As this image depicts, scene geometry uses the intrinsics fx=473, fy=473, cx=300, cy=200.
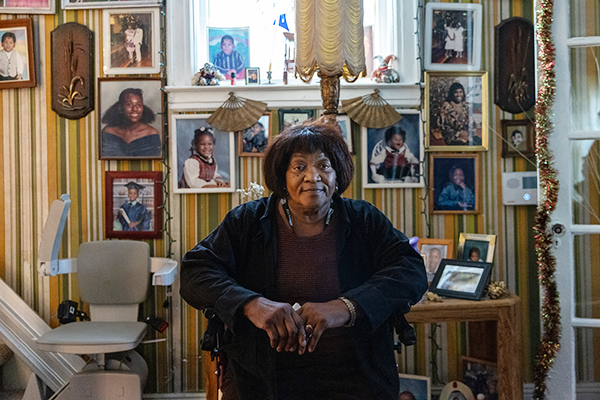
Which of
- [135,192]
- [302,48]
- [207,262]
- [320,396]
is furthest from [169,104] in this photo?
[320,396]

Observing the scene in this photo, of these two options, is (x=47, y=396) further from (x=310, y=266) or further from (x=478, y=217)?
(x=478, y=217)

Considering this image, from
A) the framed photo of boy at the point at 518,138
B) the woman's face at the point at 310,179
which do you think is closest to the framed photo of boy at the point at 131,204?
the woman's face at the point at 310,179

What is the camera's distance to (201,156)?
2.69 m

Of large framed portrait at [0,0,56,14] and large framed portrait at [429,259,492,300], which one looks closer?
large framed portrait at [429,259,492,300]

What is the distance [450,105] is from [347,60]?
3.11ft

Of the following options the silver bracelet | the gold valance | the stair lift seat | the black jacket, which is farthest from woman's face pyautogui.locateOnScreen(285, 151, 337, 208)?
the stair lift seat

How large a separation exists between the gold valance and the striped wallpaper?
727 millimetres

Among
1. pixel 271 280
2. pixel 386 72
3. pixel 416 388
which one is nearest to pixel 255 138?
pixel 386 72

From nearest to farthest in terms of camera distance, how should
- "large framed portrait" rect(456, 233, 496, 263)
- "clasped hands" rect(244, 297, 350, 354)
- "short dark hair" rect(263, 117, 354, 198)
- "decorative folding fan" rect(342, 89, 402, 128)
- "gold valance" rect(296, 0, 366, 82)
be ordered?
"clasped hands" rect(244, 297, 350, 354) → "short dark hair" rect(263, 117, 354, 198) → "gold valance" rect(296, 0, 366, 82) → "large framed portrait" rect(456, 233, 496, 263) → "decorative folding fan" rect(342, 89, 402, 128)

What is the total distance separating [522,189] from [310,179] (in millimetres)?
1742

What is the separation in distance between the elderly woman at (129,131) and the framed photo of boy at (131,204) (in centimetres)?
13

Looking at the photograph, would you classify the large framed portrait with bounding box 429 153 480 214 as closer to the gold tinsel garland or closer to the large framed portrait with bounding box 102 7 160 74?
the gold tinsel garland

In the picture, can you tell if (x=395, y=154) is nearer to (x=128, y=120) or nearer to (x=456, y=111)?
(x=456, y=111)

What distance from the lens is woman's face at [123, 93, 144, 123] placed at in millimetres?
2697
